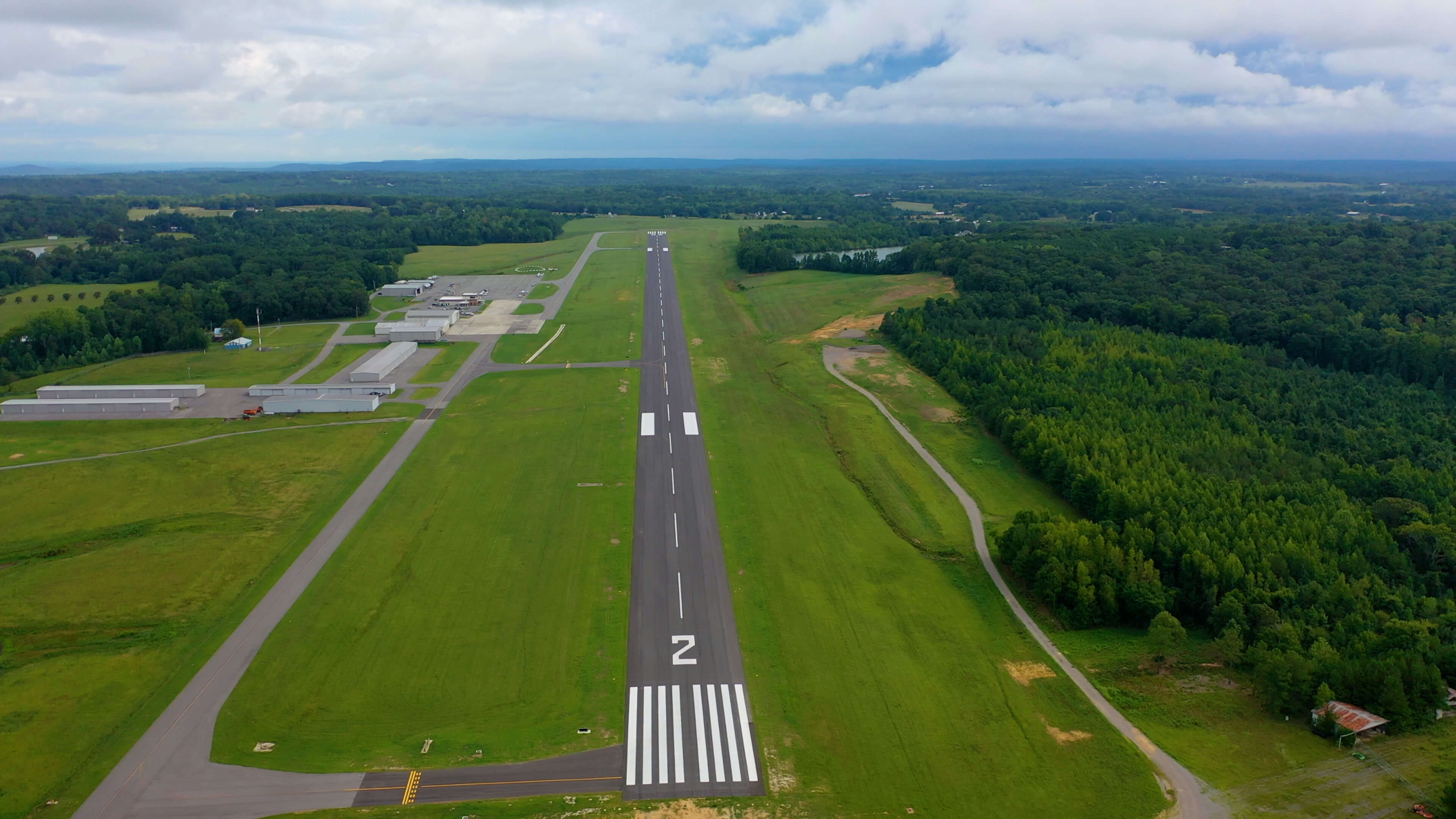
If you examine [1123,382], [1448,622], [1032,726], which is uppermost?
[1123,382]

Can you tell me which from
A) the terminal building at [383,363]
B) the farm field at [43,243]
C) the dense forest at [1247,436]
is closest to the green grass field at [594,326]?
the terminal building at [383,363]

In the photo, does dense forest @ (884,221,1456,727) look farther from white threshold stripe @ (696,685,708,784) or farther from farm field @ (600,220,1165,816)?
white threshold stripe @ (696,685,708,784)

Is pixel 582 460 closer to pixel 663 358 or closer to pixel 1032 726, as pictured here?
pixel 663 358

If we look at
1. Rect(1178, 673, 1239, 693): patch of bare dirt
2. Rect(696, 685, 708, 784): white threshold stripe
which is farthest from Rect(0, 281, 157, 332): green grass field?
Rect(1178, 673, 1239, 693): patch of bare dirt

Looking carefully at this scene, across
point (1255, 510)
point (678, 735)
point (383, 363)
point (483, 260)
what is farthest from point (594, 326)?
point (678, 735)

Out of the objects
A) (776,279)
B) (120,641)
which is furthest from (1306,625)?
(776,279)

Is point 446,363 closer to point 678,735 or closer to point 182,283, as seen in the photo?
point 182,283

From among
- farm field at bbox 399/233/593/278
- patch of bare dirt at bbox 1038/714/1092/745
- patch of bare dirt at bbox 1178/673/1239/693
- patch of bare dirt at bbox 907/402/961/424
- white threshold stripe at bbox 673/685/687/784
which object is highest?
farm field at bbox 399/233/593/278
